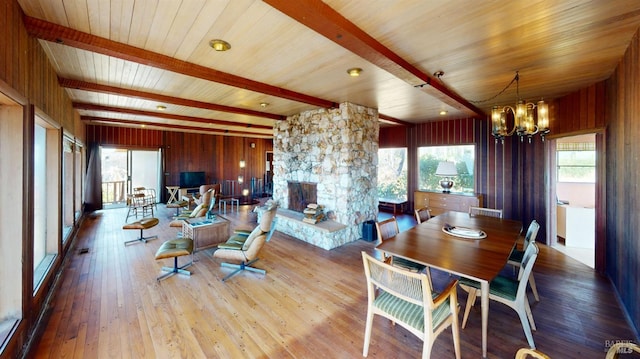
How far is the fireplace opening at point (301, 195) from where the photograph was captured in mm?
5352

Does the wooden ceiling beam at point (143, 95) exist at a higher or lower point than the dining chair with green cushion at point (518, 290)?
higher

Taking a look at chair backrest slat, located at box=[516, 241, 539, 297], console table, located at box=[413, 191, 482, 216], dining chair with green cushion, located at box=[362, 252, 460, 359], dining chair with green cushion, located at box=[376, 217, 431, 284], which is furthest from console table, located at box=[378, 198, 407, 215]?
dining chair with green cushion, located at box=[362, 252, 460, 359]

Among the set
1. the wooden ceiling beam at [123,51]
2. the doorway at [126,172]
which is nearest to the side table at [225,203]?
the doorway at [126,172]

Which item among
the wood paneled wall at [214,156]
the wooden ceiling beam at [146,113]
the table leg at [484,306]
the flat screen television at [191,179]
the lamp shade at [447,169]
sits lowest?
the table leg at [484,306]

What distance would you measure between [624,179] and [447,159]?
4.12 meters

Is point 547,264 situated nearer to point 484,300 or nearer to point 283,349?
point 484,300

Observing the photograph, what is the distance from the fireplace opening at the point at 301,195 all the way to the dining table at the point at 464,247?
267cm

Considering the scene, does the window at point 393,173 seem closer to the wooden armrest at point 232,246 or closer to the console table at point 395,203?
the console table at point 395,203

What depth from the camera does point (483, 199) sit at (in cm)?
598

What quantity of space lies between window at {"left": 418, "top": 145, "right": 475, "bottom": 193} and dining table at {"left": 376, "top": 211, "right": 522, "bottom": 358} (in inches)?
134

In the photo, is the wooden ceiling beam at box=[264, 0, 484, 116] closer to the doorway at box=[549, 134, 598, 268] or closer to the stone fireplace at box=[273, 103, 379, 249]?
the stone fireplace at box=[273, 103, 379, 249]

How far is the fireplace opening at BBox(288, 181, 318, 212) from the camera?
17.6ft

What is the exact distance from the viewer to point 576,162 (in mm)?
5590

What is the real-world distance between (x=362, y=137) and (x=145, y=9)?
3.80m
